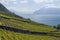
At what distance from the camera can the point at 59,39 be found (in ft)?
441

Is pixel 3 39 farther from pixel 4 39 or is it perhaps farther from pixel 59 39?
pixel 59 39

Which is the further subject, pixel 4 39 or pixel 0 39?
pixel 4 39

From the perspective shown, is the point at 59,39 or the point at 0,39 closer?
the point at 0,39

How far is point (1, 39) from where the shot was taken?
7688cm

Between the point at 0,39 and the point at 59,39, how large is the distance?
218 ft

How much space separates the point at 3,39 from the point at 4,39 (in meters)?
0.47

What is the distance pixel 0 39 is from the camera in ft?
247

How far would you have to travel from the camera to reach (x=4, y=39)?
8056cm

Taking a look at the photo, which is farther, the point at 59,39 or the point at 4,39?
the point at 59,39

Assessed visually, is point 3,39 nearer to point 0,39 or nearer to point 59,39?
point 0,39

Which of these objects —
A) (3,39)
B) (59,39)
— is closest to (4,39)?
(3,39)

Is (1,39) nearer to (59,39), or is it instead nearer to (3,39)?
(3,39)

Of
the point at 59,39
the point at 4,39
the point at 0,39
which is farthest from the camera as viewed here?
the point at 59,39

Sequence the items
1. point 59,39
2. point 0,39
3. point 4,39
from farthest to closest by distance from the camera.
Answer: point 59,39 < point 4,39 < point 0,39
